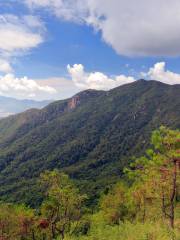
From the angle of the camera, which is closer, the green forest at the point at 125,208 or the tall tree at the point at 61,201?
the green forest at the point at 125,208

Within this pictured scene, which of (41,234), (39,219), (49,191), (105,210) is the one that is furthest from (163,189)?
(105,210)

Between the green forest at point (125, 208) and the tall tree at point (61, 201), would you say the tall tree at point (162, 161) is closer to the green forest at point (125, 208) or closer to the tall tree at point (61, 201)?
the green forest at point (125, 208)

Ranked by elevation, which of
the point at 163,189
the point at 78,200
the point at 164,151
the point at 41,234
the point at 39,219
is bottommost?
the point at 41,234

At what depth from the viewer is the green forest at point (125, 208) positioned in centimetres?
2862

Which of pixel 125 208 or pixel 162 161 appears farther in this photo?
pixel 125 208

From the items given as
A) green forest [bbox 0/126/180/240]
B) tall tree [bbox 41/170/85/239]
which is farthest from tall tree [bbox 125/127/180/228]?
tall tree [bbox 41/170/85/239]

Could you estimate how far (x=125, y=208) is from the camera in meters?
75.9

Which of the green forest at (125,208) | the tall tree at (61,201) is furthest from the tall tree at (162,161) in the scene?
the tall tree at (61,201)

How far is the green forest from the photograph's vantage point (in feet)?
93.9

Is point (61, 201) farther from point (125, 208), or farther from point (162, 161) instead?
point (162, 161)

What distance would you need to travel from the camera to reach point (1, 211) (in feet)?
199

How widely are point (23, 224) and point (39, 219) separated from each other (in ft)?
10.3

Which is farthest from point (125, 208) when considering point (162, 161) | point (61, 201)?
point (162, 161)

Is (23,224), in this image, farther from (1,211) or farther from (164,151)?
(164,151)
